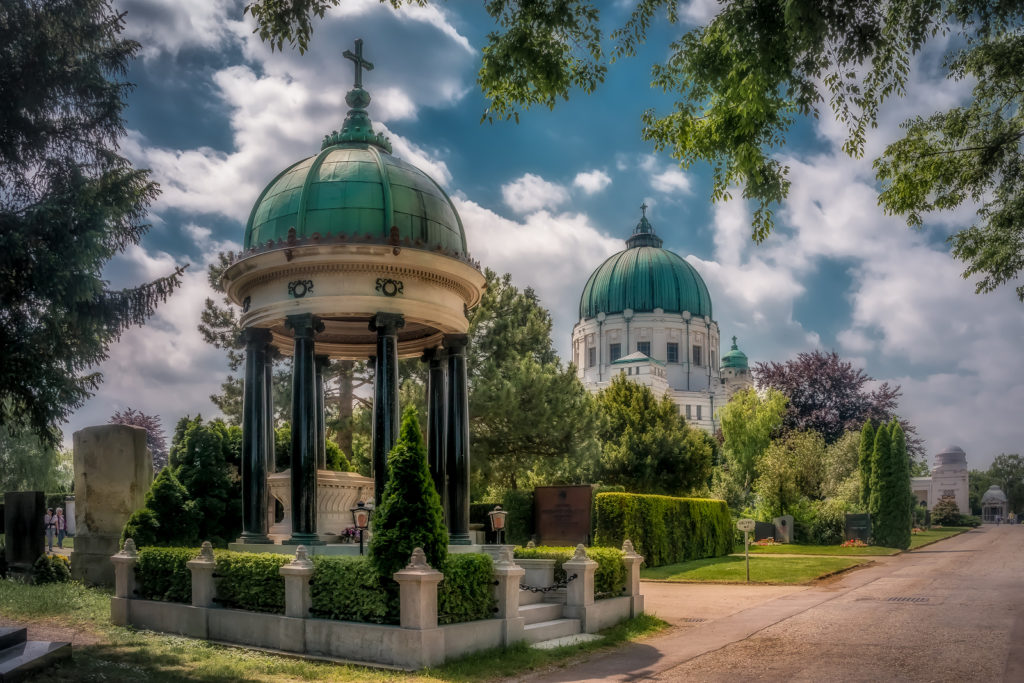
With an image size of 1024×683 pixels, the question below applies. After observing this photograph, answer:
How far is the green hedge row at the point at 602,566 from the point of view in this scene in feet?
55.1

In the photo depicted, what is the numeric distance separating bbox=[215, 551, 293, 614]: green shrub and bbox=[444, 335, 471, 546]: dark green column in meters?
4.57

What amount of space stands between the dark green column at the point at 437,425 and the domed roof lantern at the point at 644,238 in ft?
285

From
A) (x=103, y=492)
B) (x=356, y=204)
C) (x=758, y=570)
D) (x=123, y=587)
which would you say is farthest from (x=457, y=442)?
(x=758, y=570)

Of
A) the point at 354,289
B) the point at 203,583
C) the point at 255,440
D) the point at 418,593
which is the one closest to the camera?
the point at 418,593

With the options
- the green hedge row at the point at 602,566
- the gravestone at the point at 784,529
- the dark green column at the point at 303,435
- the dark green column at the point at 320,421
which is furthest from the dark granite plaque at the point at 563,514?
the gravestone at the point at 784,529

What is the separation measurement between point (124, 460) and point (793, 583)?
60.7 ft

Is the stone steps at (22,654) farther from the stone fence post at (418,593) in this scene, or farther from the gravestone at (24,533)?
the gravestone at (24,533)

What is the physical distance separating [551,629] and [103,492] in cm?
1330

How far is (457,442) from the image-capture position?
1883 centimetres

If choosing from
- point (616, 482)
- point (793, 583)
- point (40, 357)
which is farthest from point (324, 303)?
point (616, 482)

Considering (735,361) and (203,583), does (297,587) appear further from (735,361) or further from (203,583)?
(735,361)

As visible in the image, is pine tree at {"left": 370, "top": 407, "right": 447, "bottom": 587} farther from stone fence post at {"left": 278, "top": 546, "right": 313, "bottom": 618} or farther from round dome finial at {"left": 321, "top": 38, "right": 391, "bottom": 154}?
round dome finial at {"left": 321, "top": 38, "right": 391, "bottom": 154}

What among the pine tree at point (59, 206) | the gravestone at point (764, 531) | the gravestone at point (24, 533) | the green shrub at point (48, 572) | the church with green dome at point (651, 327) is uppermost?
the church with green dome at point (651, 327)

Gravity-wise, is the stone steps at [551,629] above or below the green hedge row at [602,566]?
below
